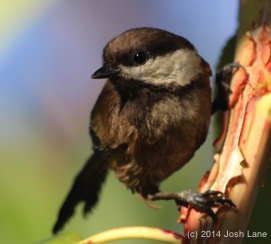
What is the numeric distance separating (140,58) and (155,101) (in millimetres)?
177

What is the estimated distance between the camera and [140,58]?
212cm

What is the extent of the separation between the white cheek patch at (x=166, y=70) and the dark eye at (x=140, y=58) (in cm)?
2

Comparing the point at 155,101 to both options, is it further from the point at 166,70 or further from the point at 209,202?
the point at 209,202

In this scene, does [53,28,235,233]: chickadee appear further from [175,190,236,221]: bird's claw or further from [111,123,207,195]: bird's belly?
[175,190,236,221]: bird's claw

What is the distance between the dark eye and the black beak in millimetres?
83

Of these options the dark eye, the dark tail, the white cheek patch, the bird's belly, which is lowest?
the dark tail

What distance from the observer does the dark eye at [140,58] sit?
211 centimetres

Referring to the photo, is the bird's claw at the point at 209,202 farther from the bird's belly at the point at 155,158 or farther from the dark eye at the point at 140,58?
the dark eye at the point at 140,58

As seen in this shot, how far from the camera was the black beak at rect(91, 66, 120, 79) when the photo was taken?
81.5 inches

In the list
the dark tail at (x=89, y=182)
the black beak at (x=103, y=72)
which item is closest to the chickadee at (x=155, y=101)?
the black beak at (x=103, y=72)

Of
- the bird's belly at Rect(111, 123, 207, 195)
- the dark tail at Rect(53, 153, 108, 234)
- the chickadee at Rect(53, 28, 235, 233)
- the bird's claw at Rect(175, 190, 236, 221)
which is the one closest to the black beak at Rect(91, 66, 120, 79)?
the chickadee at Rect(53, 28, 235, 233)

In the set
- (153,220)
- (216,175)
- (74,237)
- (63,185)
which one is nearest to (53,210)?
(63,185)

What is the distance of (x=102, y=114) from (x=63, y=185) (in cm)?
45

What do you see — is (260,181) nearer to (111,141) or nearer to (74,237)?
(74,237)
